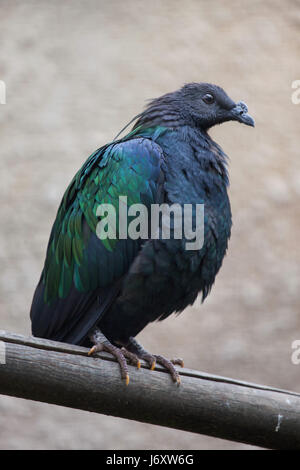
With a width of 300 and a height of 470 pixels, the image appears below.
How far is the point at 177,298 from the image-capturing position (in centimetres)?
328

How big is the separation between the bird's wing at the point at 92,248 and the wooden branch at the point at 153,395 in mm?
361

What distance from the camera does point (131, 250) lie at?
3131 millimetres

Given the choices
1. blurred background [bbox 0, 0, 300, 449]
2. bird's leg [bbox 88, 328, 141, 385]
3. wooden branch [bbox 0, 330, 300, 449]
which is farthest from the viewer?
blurred background [bbox 0, 0, 300, 449]

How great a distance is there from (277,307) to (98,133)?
7.46 feet

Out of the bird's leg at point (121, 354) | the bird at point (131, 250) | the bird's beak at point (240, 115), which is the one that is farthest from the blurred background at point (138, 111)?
the bird's leg at point (121, 354)

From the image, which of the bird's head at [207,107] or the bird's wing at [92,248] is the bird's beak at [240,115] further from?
the bird's wing at [92,248]

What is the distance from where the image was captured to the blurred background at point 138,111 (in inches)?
254

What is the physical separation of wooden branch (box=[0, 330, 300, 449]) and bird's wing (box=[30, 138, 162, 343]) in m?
0.36

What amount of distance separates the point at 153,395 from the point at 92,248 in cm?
76

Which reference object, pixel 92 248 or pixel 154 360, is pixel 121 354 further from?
pixel 92 248

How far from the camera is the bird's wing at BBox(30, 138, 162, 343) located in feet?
10.3

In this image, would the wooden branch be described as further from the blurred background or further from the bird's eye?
the blurred background

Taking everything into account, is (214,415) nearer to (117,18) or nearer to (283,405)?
(283,405)

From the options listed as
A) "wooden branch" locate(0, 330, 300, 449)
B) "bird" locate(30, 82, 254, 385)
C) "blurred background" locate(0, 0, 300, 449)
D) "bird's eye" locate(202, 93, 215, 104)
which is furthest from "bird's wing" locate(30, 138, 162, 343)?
"blurred background" locate(0, 0, 300, 449)
